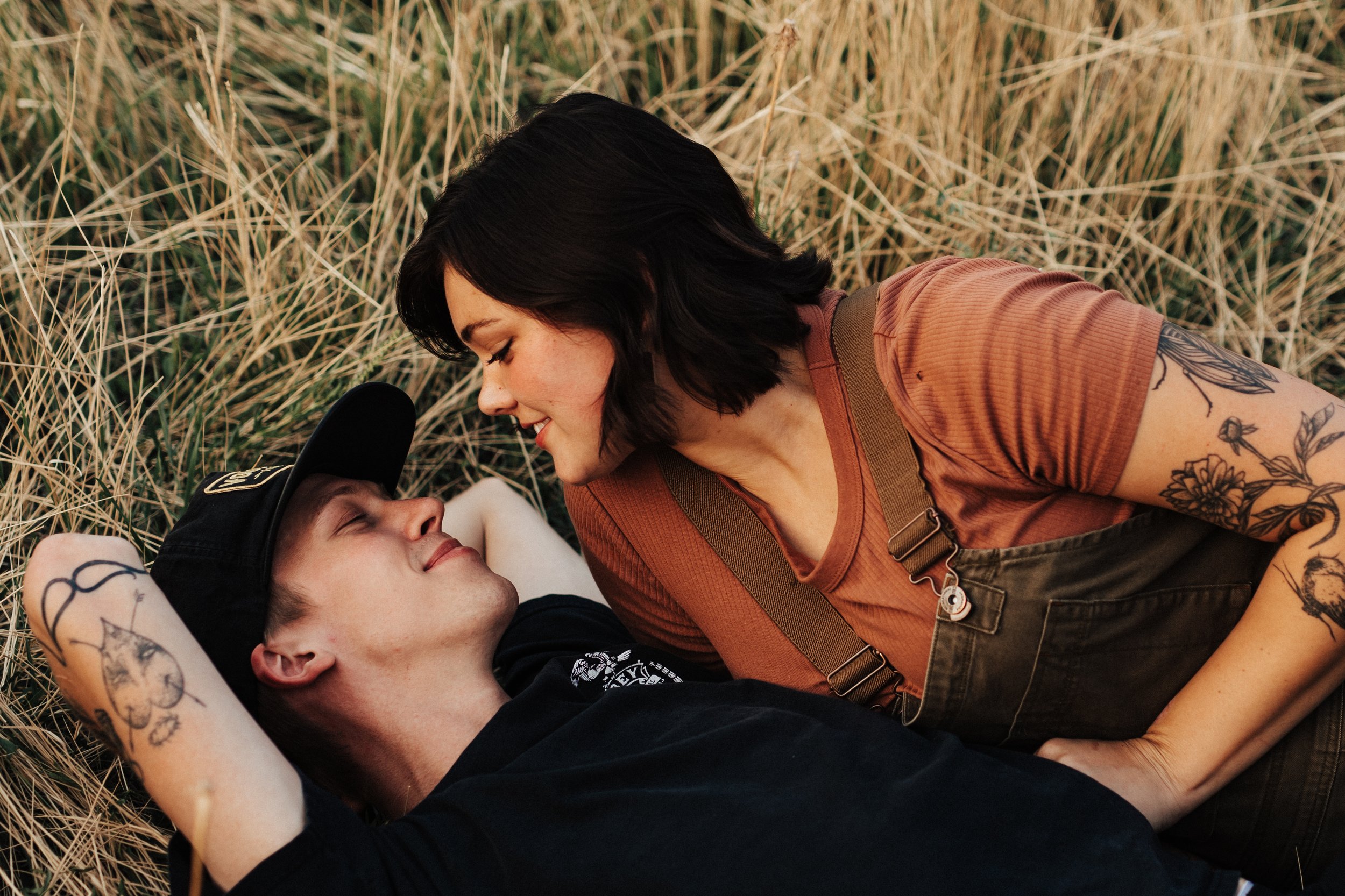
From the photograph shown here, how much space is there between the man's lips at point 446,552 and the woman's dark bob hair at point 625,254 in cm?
53

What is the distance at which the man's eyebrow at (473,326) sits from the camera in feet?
7.61

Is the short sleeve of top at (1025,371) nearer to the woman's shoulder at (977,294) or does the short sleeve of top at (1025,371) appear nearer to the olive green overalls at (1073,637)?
the woman's shoulder at (977,294)

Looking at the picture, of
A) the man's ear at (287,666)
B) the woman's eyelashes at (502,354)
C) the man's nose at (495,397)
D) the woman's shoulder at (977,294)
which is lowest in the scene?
the man's ear at (287,666)

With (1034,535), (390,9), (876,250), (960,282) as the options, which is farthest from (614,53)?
(1034,535)

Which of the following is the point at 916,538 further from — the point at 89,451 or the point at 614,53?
the point at 614,53

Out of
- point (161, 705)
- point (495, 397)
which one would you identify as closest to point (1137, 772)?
point (495, 397)

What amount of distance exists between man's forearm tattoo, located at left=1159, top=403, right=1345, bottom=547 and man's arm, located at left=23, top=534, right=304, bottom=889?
1773mm

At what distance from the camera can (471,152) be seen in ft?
13.1

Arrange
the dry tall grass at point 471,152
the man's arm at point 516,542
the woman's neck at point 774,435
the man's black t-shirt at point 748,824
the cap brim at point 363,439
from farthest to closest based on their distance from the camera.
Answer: the dry tall grass at point 471,152 → the man's arm at point 516,542 → the cap brim at point 363,439 → the woman's neck at point 774,435 → the man's black t-shirt at point 748,824

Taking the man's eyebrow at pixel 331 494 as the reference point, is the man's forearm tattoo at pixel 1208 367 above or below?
above

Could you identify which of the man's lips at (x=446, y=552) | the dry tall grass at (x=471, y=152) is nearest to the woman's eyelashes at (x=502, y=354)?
the man's lips at (x=446, y=552)

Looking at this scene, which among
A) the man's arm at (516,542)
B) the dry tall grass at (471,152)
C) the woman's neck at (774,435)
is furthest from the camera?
the dry tall grass at (471,152)

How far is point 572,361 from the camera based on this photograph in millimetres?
2314

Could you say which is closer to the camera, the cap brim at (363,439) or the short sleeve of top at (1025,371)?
the short sleeve of top at (1025,371)
